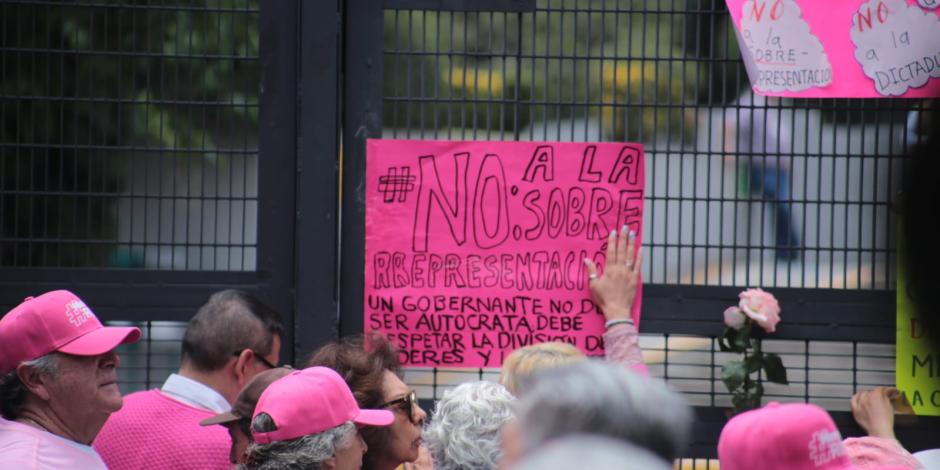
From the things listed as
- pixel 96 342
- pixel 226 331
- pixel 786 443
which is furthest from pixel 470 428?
pixel 786 443

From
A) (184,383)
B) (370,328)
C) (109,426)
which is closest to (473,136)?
(370,328)

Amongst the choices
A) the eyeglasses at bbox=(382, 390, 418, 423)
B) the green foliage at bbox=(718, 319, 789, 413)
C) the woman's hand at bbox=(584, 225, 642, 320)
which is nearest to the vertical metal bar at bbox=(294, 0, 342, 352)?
the eyeglasses at bbox=(382, 390, 418, 423)

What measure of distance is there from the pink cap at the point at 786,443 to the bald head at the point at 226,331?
82.2 inches

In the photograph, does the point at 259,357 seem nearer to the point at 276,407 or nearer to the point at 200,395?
the point at 200,395

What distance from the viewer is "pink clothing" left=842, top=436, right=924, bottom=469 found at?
12.1ft

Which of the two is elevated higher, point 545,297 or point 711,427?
point 545,297

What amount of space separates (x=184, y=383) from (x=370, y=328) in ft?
2.27

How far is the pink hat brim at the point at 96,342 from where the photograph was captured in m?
3.49

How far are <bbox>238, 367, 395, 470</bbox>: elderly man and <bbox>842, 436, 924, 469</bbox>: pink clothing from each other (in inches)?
62.5

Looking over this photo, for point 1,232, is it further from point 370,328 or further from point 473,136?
point 473,136

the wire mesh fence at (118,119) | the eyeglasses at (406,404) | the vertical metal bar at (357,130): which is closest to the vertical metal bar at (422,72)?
the vertical metal bar at (357,130)

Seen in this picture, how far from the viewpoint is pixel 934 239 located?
48.4 inches

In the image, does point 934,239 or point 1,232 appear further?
point 1,232

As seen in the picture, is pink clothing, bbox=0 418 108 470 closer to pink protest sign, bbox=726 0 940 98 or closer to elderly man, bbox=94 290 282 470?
elderly man, bbox=94 290 282 470
